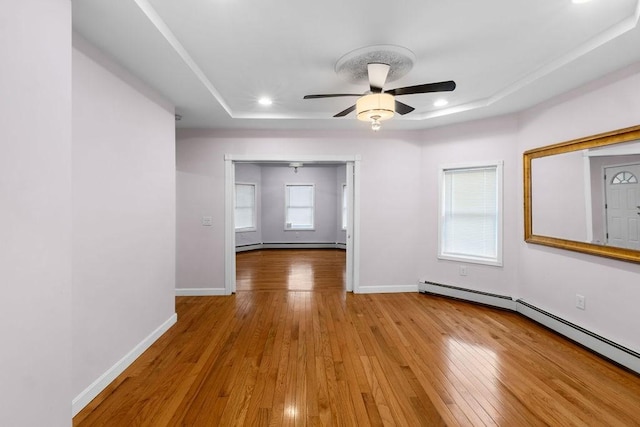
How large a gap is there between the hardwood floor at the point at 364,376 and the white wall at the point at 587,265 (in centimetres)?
32

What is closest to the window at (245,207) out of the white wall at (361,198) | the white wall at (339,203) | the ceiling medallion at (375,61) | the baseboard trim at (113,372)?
the white wall at (339,203)

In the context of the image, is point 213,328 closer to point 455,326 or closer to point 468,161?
point 455,326

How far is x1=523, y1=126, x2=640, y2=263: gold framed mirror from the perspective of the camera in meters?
2.38

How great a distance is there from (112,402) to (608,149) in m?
4.46

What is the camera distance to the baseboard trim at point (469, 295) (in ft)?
12.0

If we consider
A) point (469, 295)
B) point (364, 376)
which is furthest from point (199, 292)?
point (469, 295)

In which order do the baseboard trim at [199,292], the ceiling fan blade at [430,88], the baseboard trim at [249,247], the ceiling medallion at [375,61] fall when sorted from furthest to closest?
the baseboard trim at [249,247]
the baseboard trim at [199,292]
the ceiling medallion at [375,61]
the ceiling fan blade at [430,88]

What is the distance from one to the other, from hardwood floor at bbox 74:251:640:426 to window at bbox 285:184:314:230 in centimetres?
540

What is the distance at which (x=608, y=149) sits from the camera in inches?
100

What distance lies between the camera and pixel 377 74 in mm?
2432

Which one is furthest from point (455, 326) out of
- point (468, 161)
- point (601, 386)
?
point (468, 161)

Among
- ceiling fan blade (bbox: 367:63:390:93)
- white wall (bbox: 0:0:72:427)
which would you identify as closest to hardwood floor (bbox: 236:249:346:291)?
ceiling fan blade (bbox: 367:63:390:93)

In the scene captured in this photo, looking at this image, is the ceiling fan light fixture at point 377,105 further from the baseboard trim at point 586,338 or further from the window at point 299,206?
the window at point 299,206

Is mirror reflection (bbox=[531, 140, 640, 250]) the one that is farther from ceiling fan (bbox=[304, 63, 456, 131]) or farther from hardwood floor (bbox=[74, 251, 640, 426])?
ceiling fan (bbox=[304, 63, 456, 131])
